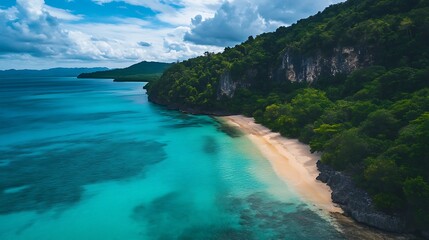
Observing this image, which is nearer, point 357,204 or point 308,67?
point 357,204

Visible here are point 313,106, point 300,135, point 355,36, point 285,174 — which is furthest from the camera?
point 355,36

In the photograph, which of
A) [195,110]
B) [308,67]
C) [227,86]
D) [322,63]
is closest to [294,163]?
[322,63]

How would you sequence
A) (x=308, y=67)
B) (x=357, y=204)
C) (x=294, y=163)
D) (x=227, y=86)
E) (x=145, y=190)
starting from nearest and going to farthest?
(x=357, y=204) < (x=145, y=190) < (x=294, y=163) < (x=308, y=67) < (x=227, y=86)

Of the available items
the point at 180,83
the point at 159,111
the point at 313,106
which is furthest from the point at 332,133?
the point at 180,83

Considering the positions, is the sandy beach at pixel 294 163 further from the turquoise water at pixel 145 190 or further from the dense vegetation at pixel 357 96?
the dense vegetation at pixel 357 96

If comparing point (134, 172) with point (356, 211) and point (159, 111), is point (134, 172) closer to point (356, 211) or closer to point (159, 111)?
point (356, 211)

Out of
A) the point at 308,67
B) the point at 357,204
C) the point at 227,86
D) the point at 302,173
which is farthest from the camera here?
the point at 227,86

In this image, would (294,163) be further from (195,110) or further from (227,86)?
(195,110)

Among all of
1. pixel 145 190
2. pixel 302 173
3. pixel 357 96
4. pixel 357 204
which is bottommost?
pixel 145 190
